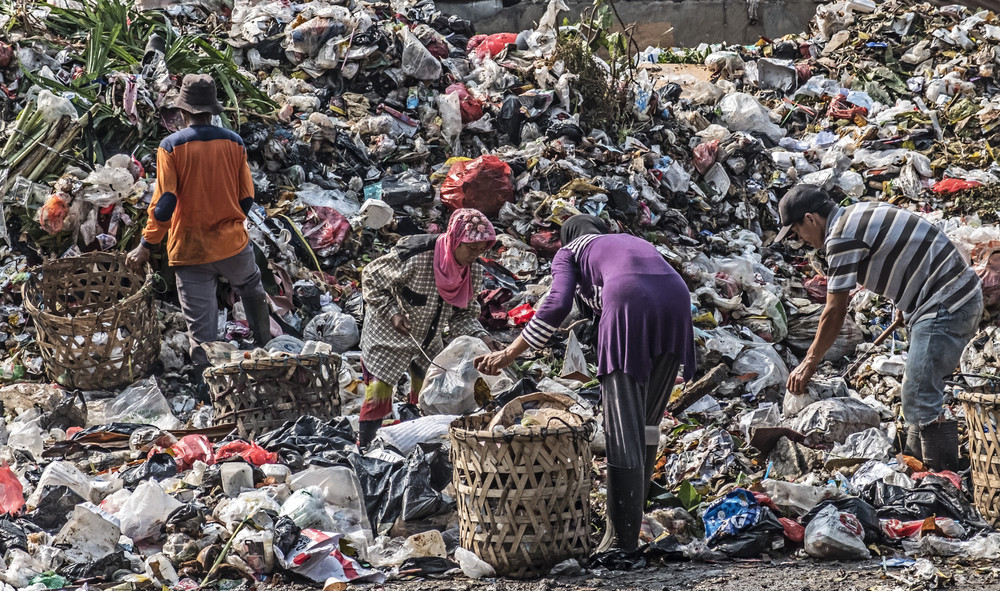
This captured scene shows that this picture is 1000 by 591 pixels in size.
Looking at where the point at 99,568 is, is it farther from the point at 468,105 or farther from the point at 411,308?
the point at 468,105

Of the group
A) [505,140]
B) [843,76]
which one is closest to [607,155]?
[505,140]

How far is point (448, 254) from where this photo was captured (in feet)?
14.5

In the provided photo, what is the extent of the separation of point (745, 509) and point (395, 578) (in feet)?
4.24

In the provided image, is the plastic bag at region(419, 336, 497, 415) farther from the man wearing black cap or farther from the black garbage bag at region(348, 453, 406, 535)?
the man wearing black cap

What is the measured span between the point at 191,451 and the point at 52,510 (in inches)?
24.9

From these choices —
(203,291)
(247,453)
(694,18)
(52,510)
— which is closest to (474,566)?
(247,453)

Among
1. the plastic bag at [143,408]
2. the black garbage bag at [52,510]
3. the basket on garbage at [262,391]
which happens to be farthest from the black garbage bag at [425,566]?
the plastic bag at [143,408]

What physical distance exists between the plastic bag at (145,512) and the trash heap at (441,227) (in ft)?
0.03

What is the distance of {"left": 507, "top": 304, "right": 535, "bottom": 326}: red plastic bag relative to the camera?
20.5ft

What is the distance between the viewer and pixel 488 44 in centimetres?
920

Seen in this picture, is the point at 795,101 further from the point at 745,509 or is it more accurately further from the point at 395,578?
the point at 395,578

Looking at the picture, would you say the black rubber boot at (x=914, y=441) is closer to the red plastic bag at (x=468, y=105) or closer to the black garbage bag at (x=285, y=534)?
the black garbage bag at (x=285, y=534)

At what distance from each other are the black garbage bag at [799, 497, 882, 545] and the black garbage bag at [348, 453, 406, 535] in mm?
1499

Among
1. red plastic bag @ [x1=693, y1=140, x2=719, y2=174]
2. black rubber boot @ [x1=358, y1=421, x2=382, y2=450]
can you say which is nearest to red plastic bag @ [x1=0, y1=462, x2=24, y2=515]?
black rubber boot @ [x1=358, y1=421, x2=382, y2=450]
